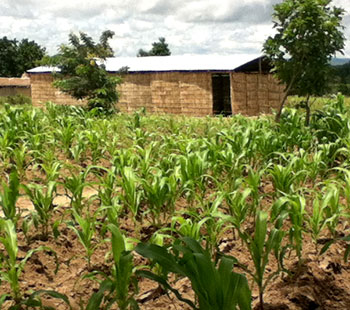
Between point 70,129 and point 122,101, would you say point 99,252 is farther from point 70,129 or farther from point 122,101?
point 122,101

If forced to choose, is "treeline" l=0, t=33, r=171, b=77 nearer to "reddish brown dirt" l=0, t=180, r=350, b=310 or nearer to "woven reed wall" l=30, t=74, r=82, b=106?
"woven reed wall" l=30, t=74, r=82, b=106

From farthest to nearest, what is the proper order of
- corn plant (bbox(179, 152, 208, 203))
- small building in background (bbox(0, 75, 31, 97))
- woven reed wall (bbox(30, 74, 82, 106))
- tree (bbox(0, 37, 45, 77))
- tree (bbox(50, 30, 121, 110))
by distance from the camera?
tree (bbox(0, 37, 45, 77)) < small building in background (bbox(0, 75, 31, 97)) < woven reed wall (bbox(30, 74, 82, 106)) < tree (bbox(50, 30, 121, 110)) < corn plant (bbox(179, 152, 208, 203))

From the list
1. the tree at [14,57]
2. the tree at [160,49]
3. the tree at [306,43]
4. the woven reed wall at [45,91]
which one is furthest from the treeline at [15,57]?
the tree at [306,43]

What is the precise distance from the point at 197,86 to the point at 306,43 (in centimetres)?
896

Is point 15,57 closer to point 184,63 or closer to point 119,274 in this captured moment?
point 184,63

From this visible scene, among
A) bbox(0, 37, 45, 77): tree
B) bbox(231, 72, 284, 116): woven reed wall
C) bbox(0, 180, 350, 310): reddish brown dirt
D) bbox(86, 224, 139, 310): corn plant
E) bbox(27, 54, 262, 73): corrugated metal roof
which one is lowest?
bbox(0, 180, 350, 310): reddish brown dirt

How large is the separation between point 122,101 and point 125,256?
1758 centimetres

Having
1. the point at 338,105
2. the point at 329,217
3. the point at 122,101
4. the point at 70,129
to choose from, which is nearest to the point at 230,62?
the point at 122,101

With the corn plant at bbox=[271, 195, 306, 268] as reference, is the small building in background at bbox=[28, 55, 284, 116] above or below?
above

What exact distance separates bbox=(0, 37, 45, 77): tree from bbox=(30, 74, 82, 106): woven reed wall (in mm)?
38569

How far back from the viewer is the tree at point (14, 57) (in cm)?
5834

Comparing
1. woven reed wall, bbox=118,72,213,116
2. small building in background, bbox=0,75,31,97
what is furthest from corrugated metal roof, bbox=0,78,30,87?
woven reed wall, bbox=118,72,213,116

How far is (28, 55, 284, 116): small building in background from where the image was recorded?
16984 mm

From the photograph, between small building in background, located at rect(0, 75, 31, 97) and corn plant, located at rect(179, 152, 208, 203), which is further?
small building in background, located at rect(0, 75, 31, 97)
